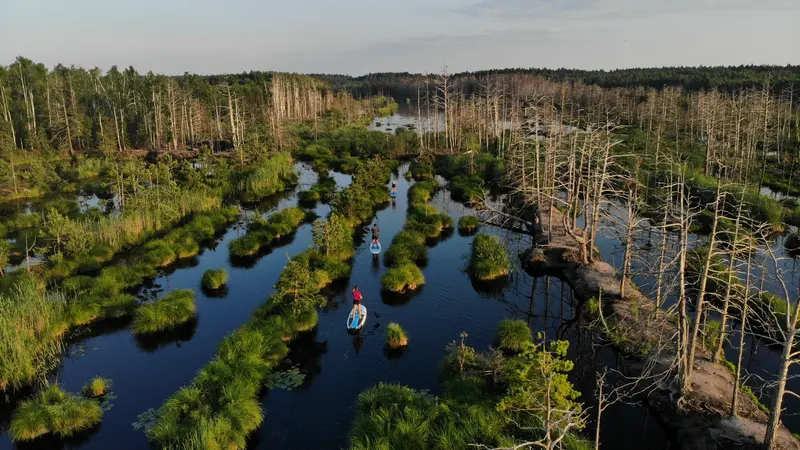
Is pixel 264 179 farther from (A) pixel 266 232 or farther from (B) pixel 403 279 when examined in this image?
(B) pixel 403 279

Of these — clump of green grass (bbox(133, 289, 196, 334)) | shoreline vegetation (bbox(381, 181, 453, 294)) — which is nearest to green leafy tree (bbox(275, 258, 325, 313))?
clump of green grass (bbox(133, 289, 196, 334))

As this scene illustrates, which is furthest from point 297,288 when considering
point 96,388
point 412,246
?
point 412,246

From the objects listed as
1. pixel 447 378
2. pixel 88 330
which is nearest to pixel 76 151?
pixel 88 330

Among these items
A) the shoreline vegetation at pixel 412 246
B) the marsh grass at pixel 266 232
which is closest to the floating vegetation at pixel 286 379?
the shoreline vegetation at pixel 412 246

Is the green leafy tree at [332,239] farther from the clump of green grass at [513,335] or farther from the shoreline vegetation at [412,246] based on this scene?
the clump of green grass at [513,335]

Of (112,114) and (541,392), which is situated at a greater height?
(112,114)

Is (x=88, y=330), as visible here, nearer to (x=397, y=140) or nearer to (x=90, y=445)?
(x=90, y=445)
